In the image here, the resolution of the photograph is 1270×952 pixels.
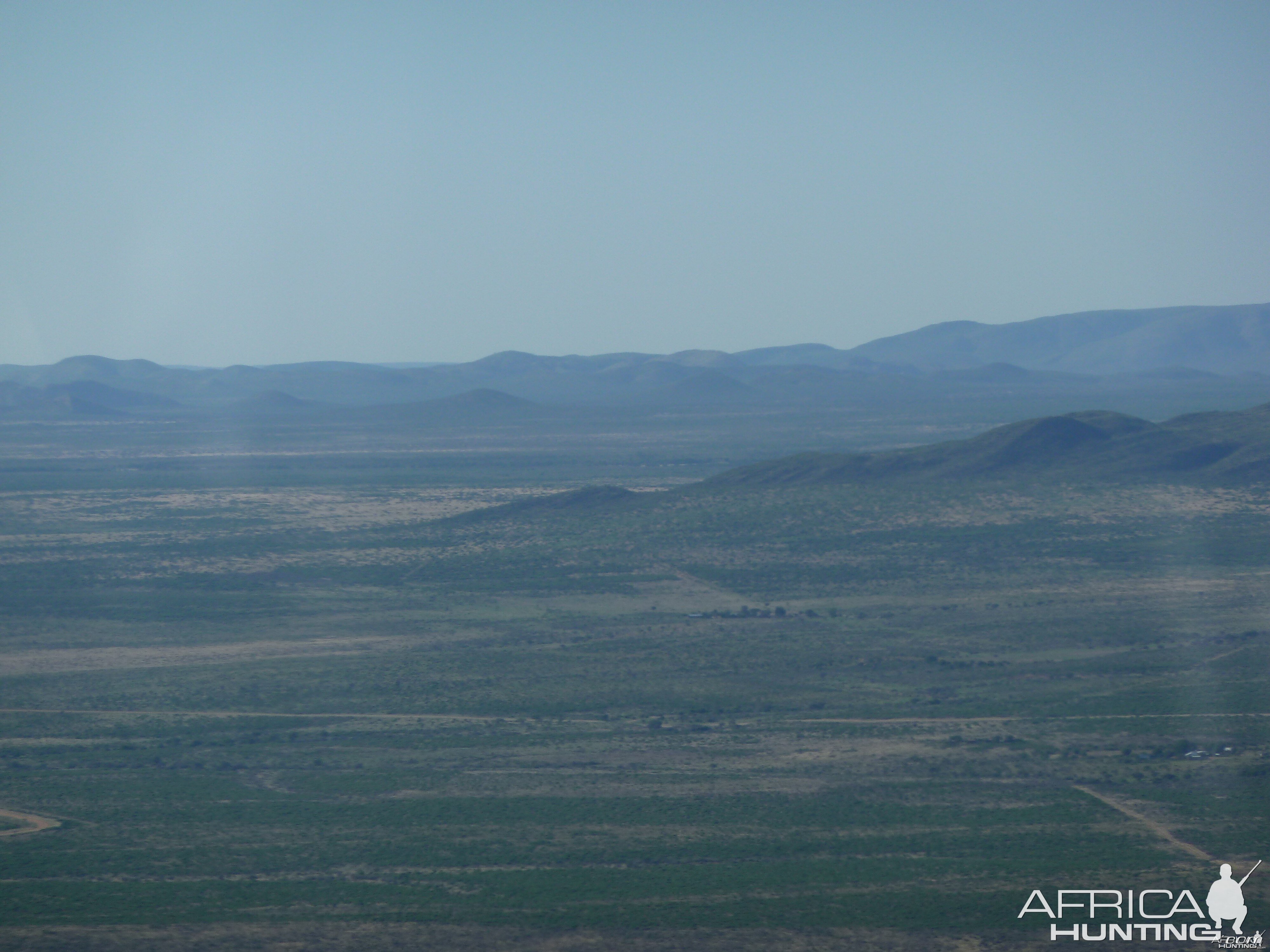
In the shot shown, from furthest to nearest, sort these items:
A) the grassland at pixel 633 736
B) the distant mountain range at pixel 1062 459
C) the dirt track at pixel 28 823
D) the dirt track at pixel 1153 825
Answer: the distant mountain range at pixel 1062 459 → the dirt track at pixel 28 823 → the dirt track at pixel 1153 825 → the grassland at pixel 633 736

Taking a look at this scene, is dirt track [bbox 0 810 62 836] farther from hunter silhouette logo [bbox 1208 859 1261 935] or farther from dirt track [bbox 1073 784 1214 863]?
hunter silhouette logo [bbox 1208 859 1261 935]

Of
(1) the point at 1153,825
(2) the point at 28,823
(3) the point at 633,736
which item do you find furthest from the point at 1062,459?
(2) the point at 28,823

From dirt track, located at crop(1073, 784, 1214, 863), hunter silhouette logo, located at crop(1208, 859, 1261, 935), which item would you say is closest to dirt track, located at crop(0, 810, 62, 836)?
dirt track, located at crop(1073, 784, 1214, 863)

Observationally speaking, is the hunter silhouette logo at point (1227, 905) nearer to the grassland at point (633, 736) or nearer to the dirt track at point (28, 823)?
the grassland at point (633, 736)

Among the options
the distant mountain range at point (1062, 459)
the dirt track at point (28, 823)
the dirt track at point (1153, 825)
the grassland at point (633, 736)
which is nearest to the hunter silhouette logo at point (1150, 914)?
the grassland at point (633, 736)

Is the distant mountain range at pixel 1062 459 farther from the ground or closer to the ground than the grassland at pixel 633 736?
farther from the ground

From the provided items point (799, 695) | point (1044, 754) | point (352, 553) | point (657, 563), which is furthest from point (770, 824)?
point (352, 553)

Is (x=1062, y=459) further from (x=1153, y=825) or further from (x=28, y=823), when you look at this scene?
(x=28, y=823)
